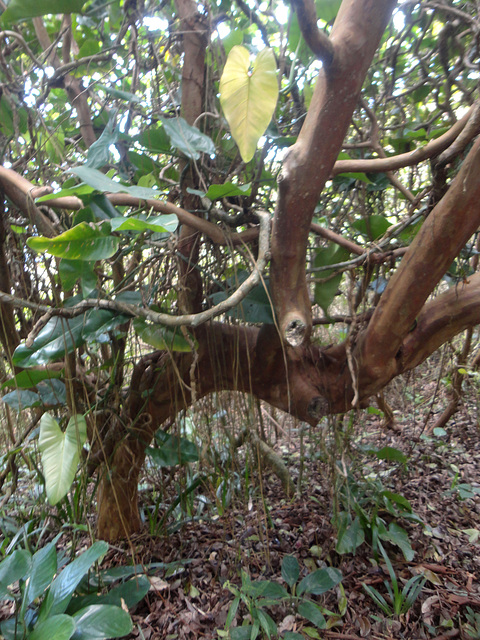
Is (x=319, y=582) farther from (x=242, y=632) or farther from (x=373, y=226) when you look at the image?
(x=373, y=226)

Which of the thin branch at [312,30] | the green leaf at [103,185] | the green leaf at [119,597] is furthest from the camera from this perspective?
the green leaf at [119,597]

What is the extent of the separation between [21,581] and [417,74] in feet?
7.87

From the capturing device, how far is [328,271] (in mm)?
1182

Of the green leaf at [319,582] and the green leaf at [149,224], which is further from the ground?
the green leaf at [149,224]

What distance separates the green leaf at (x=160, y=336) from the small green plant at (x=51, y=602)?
510mm

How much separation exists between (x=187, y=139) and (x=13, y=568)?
1133 millimetres

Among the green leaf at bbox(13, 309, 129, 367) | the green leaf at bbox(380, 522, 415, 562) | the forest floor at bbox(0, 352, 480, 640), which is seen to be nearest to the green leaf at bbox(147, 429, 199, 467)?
the forest floor at bbox(0, 352, 480, 640)

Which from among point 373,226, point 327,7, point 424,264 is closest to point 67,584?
point 424,264

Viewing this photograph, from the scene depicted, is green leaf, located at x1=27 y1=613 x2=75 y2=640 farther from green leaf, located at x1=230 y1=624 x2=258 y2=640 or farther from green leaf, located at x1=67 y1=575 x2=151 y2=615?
green leaf, located at x1=230 y1=624 x2=258 y2=640

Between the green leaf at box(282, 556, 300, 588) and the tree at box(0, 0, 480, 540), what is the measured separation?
0.45m

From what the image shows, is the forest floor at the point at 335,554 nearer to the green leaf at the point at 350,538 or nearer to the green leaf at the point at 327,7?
the green leaf at the point at 350,538

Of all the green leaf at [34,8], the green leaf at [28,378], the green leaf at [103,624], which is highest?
the green leaf at [34,8]

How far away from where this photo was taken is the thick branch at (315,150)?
2.56 ft

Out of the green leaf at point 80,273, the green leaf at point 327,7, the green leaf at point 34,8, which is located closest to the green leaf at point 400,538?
the green leaf at point 80,273
